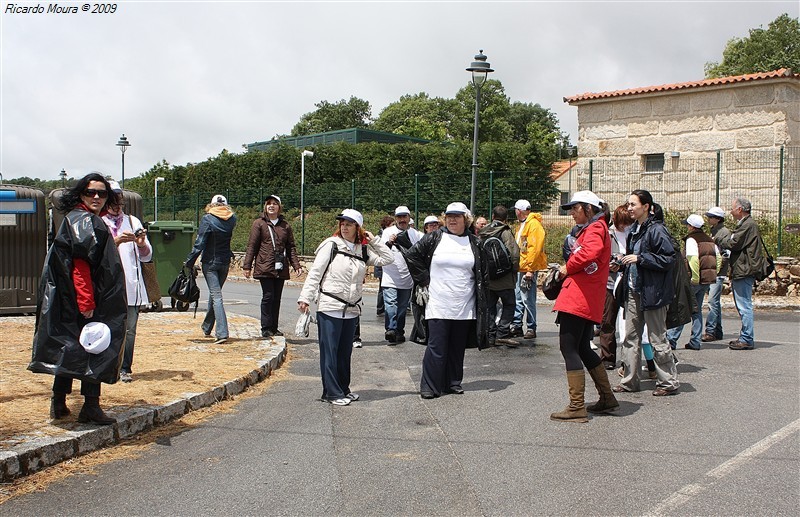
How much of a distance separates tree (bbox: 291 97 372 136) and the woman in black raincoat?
73153 millimetres

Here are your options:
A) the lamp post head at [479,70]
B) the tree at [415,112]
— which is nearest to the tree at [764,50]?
the tree at [415,112]

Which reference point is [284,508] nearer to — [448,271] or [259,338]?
[448,271]

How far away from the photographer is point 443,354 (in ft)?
24.8

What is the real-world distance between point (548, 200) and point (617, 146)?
5.68 m

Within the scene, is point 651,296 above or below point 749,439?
above

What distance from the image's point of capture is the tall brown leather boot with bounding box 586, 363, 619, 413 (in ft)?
22.2

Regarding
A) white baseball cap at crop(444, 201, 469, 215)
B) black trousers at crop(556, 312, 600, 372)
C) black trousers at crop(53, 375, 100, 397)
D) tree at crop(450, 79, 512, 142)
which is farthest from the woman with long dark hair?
tree at crop(450, 79, 512, 142)

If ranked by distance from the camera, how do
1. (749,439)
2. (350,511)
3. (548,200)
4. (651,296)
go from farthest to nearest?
1. (548,200)
2. (651,296)
3. (749,439)
4. (350,511)

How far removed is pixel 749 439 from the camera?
5988 millimetres

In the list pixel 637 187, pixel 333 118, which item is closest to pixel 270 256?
pixel 637 187

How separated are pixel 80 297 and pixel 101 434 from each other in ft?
3.48

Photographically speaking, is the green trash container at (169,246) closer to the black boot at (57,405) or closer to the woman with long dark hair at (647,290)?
the black boot at (57,405)

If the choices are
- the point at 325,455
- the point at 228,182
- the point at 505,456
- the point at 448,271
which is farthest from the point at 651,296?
the point at 228,182

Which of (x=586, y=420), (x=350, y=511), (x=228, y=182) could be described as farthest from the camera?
(x=228, y=182)
